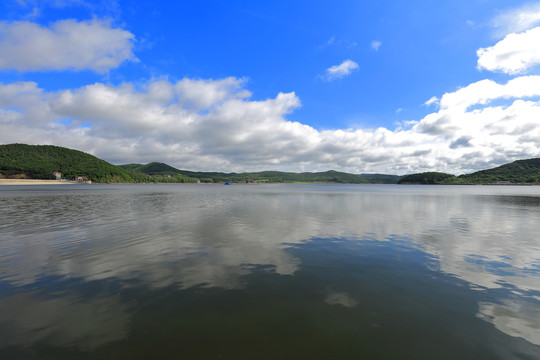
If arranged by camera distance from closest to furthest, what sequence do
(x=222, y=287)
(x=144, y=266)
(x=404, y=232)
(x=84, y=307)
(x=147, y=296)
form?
(x=84, y=307) → (x=147, y=296) → (x=222, y=287) → (x=144, y=266) → (x=404, y=232)

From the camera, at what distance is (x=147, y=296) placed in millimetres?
11023

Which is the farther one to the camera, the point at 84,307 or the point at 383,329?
the point at 84,307

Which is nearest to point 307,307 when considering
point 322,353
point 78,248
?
point 322,353

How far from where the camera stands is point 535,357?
7.28 m

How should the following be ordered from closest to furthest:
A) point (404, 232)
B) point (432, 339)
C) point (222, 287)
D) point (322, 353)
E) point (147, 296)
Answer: point (322, 353), point (432, 339), point (147, 296), point (222, 287), point (404, 232)

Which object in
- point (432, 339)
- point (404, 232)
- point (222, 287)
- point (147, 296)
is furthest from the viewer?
point (404, 232)

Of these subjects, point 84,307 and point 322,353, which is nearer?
point 322,353

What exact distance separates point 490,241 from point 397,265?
50.1 ft

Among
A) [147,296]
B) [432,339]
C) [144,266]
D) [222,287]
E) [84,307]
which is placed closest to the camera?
[432,339]

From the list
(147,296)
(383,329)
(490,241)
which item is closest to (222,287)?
(147,296)

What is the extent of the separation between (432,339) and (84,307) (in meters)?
14.0

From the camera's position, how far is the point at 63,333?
8.12 metres

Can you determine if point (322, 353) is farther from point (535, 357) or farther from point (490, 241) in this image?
point (490, 241)

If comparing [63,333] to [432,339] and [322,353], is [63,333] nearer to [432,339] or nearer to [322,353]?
[322,353]
